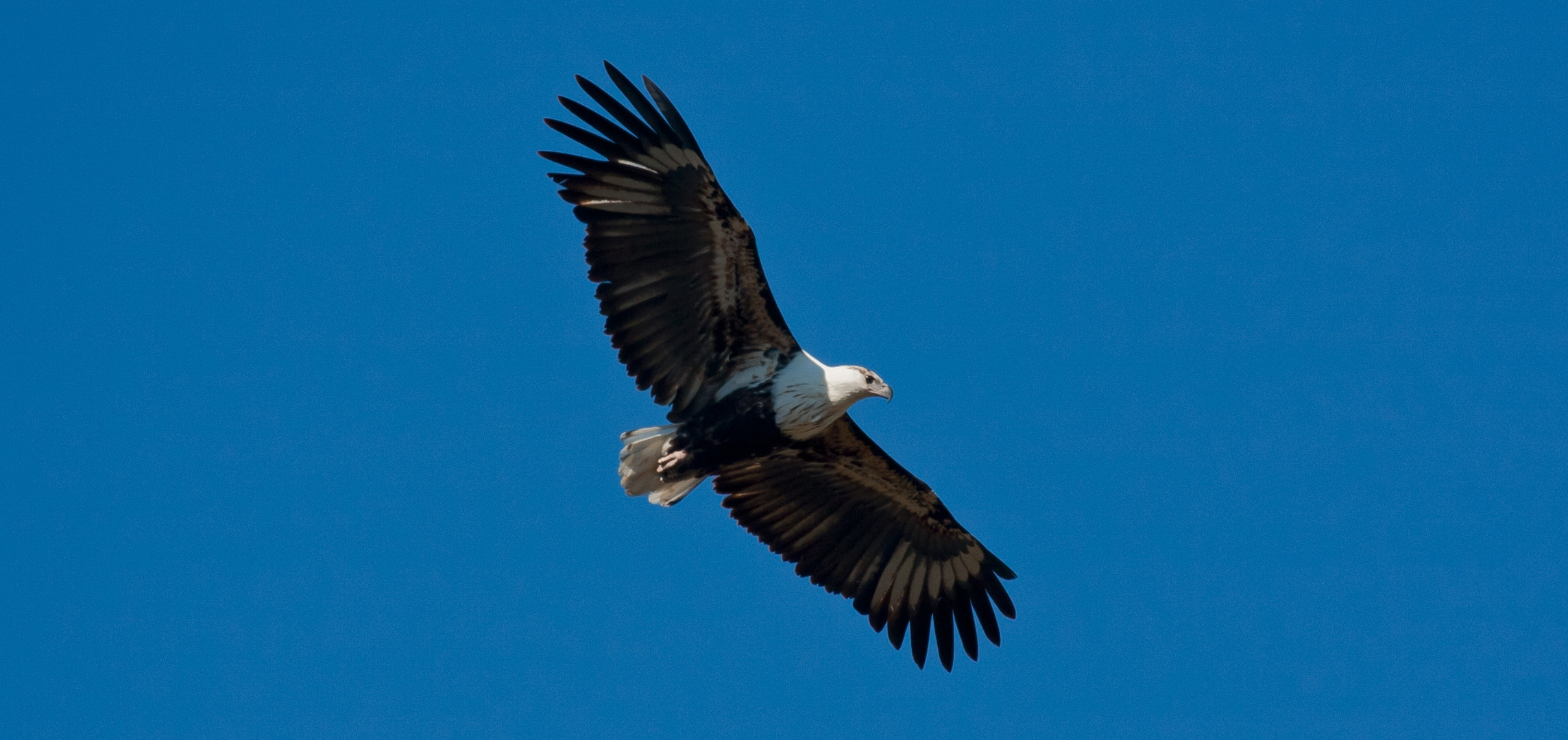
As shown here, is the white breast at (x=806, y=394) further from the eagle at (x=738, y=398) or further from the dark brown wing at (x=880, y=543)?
the dark brown wing at (x=880, y=543)

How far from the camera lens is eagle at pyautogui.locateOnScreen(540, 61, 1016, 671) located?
11.0m

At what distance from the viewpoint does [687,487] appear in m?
11.8

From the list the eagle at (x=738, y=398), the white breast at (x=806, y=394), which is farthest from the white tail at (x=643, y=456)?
the white breast at (x=806, y=394)

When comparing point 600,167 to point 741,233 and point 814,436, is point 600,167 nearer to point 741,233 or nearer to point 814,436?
point 741,233

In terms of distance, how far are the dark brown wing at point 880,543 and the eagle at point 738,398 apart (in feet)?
0.04

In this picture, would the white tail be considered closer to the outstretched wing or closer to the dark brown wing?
the outstretched wing

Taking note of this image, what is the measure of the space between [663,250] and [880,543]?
130 inches

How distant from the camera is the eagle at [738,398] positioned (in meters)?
11.0

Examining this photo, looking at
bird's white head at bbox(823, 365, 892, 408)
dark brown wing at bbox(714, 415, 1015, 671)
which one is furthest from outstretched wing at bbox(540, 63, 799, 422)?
dark brown wing at bbox(714, 415, 1015, 671)

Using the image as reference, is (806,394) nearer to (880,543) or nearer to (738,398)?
(738,398)

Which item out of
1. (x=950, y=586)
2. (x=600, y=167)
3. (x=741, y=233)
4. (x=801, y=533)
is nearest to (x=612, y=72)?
(x=600, y=167)

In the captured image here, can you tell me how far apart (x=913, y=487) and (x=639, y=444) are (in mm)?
2429

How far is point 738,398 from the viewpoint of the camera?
11.4m

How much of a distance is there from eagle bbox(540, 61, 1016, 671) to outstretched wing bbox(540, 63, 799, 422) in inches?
0.4
